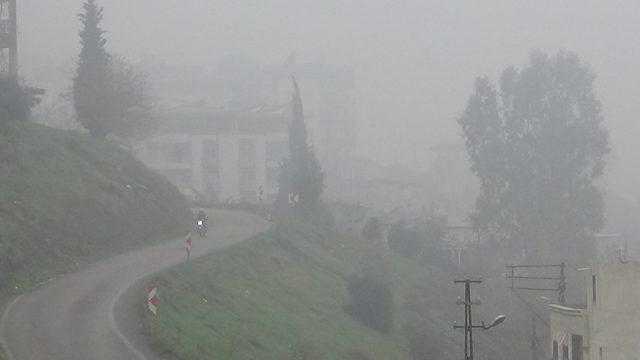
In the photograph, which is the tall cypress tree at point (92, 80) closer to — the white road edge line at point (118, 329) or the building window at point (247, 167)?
the white road edge line at point (118, 329)

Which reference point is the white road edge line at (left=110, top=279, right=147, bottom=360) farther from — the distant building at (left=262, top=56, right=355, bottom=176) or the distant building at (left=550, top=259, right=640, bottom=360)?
the distant building at (left=262, top=56, right=355, bottom=176)

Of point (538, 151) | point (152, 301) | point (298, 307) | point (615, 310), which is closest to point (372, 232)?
point (538, 151)

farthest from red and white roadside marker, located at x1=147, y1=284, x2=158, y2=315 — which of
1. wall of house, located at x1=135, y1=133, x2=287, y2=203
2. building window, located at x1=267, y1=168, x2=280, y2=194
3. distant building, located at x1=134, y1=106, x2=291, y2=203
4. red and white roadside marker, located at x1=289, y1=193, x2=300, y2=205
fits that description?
building window, located at x1=267, y1=168, x2=280, y2=194

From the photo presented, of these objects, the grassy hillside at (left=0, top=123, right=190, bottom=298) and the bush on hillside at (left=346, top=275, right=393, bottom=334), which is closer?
the grassy hillside at (left=0, top=123, right=190, bottom=298)

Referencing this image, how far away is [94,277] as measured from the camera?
25.3 m

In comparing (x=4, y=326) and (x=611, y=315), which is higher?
(x=4, y=326)

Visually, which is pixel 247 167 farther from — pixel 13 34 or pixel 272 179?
pixel 13 34

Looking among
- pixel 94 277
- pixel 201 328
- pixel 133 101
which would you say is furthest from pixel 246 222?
pixel 201 328

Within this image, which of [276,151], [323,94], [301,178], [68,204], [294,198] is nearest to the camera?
[68,204]

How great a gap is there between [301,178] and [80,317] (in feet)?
92.2

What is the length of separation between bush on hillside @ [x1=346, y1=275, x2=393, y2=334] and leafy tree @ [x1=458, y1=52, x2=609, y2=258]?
16.4 metres

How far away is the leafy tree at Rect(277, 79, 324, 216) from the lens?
4828 cm

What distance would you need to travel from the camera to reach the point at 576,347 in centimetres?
2472

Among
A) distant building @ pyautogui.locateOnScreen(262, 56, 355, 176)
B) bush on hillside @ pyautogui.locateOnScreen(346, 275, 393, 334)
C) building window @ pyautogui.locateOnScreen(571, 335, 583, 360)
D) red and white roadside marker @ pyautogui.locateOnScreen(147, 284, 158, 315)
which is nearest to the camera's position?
red and white roadside marker @ pyautogui.locateOnScreen(147, 284, 158, 315)
